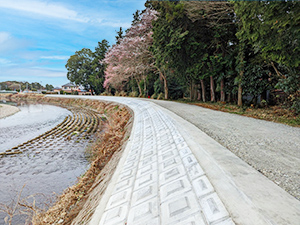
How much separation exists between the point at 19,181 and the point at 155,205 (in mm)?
5216

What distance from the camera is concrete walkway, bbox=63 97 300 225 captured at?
1.48m

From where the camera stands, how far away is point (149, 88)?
23.7 metres

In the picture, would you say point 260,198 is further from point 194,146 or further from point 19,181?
point 19,181

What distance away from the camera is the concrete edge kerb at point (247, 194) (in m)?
1.39

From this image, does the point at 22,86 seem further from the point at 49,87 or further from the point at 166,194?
the point at 166,194

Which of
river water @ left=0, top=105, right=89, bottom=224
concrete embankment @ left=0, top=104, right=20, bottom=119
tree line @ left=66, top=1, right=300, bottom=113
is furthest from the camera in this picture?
concrete embankment @ left=0, top=104, right=20, bottom=119

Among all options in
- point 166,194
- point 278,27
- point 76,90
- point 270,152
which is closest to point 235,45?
point 278,27

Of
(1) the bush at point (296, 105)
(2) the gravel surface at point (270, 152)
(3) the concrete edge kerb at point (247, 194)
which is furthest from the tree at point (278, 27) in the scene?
(3) the concrete edge kerb at point (247, 194)

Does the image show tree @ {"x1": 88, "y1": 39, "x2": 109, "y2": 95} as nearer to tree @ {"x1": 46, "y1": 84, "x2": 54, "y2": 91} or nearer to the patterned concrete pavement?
the patterned concrete pavement

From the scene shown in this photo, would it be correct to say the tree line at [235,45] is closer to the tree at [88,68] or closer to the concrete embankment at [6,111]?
the concrete embankment at [6,111]

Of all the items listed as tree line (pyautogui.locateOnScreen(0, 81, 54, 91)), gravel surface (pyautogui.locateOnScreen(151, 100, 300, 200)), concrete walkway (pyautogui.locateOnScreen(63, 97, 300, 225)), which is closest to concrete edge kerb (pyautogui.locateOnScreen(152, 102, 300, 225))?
concrete walkway (pyautogui.locateOnScreen(63, 97, 300, 225))

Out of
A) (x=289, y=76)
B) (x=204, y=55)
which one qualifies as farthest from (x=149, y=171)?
(x=204, y=55)

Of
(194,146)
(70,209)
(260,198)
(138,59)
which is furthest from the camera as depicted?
(138,59)

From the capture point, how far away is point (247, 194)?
5.48 feet
